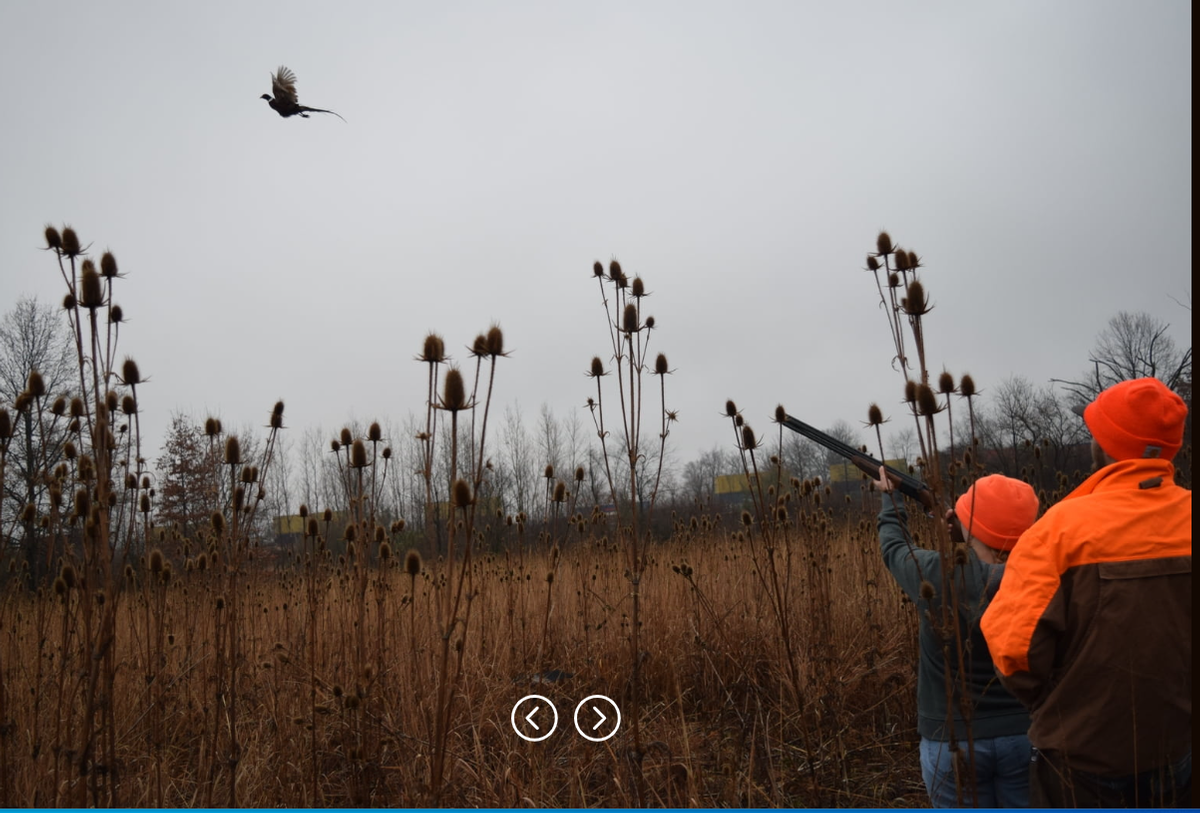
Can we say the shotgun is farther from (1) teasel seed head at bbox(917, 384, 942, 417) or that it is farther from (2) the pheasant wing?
(2) the pheasant wing

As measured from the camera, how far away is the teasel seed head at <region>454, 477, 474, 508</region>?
2090 mm

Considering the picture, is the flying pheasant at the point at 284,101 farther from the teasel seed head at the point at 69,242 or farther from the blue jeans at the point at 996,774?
the blue jeans at the point at 996,774

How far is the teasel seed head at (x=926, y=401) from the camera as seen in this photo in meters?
1.78

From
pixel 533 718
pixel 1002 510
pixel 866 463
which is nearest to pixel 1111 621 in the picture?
pixel 1002 510

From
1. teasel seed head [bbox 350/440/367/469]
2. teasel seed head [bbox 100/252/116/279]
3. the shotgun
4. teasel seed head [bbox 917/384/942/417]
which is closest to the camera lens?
teasel seed head [bbox 917/384/942/417]

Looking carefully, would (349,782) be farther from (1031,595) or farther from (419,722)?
(1031,595)

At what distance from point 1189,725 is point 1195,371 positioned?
3.29 ft

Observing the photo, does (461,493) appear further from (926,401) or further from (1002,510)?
(1002,510)

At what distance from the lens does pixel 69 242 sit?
7.45 feet

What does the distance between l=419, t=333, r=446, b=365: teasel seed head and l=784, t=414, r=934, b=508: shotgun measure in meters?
1.89

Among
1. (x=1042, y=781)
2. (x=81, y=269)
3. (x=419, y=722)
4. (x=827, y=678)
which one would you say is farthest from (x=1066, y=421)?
(x=81, y=269)

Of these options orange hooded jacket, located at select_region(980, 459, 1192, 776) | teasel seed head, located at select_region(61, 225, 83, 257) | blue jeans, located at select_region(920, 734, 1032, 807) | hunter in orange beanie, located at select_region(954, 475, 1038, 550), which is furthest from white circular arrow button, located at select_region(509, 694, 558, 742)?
teasel seed head, located at select_region(61, 225, 83, 257)

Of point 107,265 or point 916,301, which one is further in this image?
point 107,265

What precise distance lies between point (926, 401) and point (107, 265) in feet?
8.99
